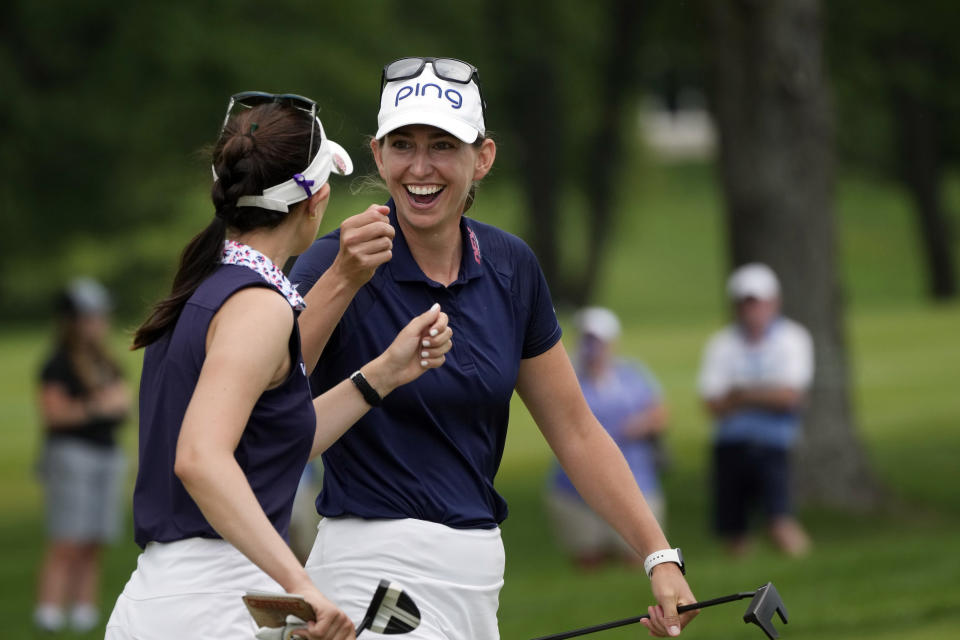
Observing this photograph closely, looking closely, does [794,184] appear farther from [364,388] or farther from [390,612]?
[390,612]

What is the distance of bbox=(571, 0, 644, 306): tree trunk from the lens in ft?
99.7

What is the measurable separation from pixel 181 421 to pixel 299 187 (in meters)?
0.64

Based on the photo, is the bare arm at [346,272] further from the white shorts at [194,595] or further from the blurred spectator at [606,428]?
the blurred spectator at [606,428]

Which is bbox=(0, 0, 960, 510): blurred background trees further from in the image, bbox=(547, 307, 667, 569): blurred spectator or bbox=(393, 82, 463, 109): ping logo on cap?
bbox=(393, 82, 463, 109): ping logo on cap

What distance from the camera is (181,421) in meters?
3.42

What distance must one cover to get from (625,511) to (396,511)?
0.73 m

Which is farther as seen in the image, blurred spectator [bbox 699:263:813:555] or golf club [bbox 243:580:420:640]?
blurred spectator [bbox 699:263:813:555]

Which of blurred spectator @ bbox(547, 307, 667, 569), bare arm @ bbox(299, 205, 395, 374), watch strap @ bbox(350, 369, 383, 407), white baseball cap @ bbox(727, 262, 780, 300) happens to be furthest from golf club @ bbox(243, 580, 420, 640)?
white baseball cap @ bbox(727, 262, 780, 300)

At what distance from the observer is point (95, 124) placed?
1614cm

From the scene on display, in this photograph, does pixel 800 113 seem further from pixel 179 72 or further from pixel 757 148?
pixel 179 72

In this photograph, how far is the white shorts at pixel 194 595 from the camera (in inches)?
136

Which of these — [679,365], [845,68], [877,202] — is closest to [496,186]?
[679,365]

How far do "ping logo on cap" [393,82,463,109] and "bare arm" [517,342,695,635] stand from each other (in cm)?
77

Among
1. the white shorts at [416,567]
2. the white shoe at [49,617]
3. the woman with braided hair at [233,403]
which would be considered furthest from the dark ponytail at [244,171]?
the white shoe at [49,617]
